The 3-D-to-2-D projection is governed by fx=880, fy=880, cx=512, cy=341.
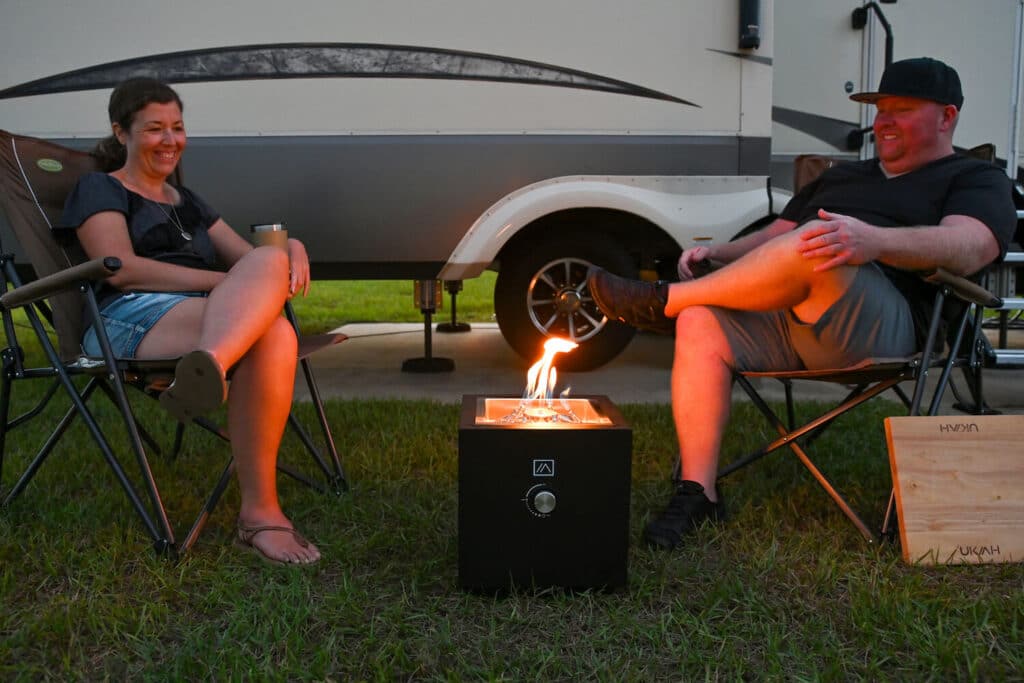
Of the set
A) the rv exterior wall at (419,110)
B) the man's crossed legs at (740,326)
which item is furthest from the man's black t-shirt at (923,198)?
the rv exterior wall at (419,110)

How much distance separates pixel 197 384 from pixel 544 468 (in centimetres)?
69

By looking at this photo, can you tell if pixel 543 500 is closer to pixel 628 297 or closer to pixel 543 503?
pixel 543 503

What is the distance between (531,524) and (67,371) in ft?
3.73

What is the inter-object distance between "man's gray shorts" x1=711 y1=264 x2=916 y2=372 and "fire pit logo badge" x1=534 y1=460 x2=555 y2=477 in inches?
27.9

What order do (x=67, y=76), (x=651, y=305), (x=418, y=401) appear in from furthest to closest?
(x=67, y=76), (x=418, y=401), (x=651, y=305)

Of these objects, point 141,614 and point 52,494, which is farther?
Result: point 52,494

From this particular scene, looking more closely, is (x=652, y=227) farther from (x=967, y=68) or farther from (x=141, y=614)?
(x=141, y=614)

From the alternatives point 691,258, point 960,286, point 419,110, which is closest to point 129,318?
point 691,258

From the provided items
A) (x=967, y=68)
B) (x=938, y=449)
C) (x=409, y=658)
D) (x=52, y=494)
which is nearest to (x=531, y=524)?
(x=409, y=658)

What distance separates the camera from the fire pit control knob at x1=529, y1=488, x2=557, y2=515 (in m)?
1.70

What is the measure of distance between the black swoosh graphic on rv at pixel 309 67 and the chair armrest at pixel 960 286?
2231 mm

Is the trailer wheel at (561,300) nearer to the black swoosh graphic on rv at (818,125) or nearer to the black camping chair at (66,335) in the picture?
the black swoosh graphic on rv at (818,125)

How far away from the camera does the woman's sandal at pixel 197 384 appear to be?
169cm

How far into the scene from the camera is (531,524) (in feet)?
5.64
